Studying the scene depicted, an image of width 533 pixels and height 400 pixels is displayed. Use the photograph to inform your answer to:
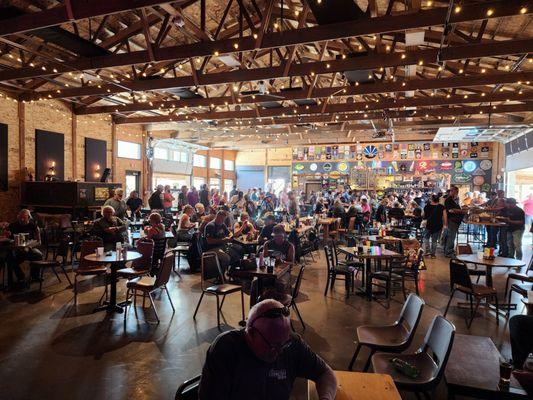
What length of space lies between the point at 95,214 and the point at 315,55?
320 inches

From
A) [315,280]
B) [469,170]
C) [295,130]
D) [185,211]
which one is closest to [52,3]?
[185,211]

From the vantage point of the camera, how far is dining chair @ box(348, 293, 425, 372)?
2871 millimetres

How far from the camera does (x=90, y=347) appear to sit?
3830 millimetres

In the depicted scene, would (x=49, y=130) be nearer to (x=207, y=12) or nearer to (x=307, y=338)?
(x=207, y=12)

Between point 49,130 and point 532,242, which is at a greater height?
point 49,130

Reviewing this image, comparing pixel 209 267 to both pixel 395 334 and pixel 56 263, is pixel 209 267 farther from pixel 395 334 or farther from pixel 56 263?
pixel 56 263

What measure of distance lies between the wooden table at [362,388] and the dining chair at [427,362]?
56 cm

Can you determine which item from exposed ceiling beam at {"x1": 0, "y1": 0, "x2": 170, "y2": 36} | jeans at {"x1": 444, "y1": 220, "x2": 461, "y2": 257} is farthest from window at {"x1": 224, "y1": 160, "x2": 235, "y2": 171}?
exposed ceiling beam at {"x1": 0, "y1": 0, "x2": 170, "y2": 36}

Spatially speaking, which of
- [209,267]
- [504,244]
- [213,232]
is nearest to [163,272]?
[209,267]

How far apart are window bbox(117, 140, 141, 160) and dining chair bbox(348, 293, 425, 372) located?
43.1ft

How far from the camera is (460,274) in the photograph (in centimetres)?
462

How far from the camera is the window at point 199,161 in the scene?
19.8 meters

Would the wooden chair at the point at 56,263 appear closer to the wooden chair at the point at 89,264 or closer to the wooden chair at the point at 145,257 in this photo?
the wooden chair at the point at 89,264

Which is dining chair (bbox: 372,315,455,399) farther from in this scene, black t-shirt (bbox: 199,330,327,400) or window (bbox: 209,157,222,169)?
window (bbox: 209,157,222,169)
